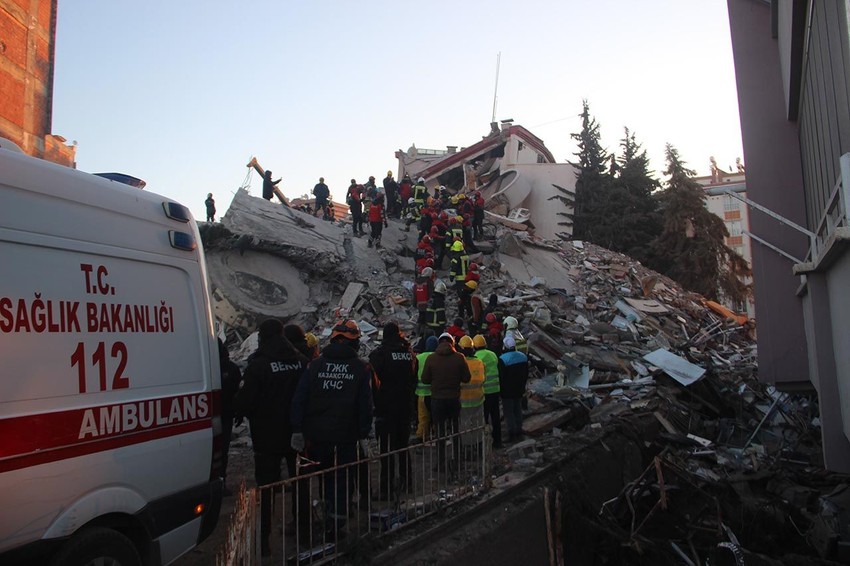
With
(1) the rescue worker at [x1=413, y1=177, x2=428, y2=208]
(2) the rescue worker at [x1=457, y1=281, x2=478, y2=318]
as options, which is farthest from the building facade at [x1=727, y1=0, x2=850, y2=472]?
(1) the rescue worker at [x1=413, y1=177, x2=428, y2=208]

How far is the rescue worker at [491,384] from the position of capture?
323 inches

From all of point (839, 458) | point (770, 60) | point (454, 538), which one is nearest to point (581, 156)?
point (770, 60)

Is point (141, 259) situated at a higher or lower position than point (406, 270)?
lower

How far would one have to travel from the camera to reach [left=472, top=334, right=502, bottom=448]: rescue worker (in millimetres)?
8195

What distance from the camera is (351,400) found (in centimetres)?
482

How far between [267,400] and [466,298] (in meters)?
9.42

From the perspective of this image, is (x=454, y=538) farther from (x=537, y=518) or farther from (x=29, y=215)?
(x=29, y=215)

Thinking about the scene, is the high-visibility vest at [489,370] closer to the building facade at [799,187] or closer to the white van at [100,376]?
the building facade at [799,187]

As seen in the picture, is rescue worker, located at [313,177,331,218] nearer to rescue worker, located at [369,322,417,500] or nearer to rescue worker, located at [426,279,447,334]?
rescue worker, located at [426,279,447,334]

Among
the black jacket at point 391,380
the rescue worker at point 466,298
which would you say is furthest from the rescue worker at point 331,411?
the rescue worker at point 466,298

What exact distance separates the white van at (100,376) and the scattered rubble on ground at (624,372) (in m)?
4.01

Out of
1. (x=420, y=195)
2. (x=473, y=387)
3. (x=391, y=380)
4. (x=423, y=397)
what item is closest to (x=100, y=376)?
(x=391, y=380)

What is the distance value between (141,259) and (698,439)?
8.94 m

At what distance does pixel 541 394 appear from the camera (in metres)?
10.6
